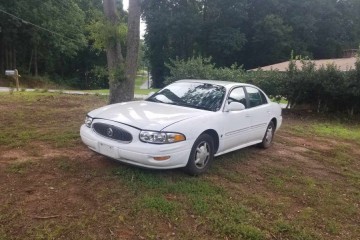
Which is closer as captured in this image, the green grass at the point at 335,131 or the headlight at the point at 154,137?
the headlight at the point at 154,137

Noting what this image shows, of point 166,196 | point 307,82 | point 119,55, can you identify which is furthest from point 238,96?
point 307,82

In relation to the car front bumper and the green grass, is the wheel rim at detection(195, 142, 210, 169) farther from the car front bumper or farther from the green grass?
the green grass

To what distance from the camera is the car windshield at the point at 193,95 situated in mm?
6029

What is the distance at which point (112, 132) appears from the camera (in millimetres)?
5062

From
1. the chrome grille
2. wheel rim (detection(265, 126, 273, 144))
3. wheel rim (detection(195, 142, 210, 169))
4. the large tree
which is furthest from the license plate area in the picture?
wheel rim (detection(265, 126, 273, 144))

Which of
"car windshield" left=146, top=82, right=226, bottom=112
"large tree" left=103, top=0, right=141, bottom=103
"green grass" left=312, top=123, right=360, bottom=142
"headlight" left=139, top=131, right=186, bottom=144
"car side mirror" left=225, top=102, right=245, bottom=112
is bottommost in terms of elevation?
"green grass" left=312, top=123, right=360, bottom=142

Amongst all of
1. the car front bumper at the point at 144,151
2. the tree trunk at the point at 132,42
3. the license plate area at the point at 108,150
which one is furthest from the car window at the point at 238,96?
the tree trunk at the point at 132,42

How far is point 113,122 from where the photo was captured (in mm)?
5078

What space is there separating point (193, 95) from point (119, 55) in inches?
111

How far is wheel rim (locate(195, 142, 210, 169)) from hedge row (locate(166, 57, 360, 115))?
936cm

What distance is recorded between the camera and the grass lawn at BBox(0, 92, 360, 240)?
13.0ft

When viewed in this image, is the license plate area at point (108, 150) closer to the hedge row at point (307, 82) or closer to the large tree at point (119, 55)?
the large tree at point (119, 55)

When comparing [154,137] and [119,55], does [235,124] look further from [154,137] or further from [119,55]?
[119,55]

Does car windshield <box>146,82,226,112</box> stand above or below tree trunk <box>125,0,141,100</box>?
below
